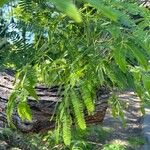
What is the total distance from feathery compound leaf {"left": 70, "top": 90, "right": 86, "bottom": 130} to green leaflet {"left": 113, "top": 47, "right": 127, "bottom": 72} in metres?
0.22

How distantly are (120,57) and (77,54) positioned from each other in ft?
1.30

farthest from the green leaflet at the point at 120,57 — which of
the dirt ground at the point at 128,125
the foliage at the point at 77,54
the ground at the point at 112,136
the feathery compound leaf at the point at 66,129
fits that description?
the dirt ground at the point at 128,125

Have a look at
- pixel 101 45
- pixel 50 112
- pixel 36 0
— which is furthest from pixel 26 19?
pixel 50 112

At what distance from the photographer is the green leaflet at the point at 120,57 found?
1.19m

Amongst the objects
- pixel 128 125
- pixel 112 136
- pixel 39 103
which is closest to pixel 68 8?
pixel 39 103

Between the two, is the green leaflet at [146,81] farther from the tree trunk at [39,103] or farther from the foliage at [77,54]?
the tree trunk at [39,103]

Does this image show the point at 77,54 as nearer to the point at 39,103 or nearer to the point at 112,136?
the point at 39,103

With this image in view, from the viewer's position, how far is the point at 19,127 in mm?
2404

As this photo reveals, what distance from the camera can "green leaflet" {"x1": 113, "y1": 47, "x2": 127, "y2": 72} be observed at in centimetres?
119

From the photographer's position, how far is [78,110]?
4.33ft

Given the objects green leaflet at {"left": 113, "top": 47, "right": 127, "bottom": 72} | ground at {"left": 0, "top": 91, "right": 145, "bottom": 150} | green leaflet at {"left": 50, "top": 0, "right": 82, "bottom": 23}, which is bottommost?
ground at {"left": 0, "top": 91, "right": 145, "bottom": 150}

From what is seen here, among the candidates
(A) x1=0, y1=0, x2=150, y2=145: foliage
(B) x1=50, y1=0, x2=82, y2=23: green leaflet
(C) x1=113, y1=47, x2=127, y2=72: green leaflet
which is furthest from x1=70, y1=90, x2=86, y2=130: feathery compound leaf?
(B) x1=50, y1=0, x2=82, y2=23: green leaflet

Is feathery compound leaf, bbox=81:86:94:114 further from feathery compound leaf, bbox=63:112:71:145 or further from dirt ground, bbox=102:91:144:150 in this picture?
dirt ground, bbox=102:91:144:150

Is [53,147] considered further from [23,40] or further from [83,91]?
[83,91]
